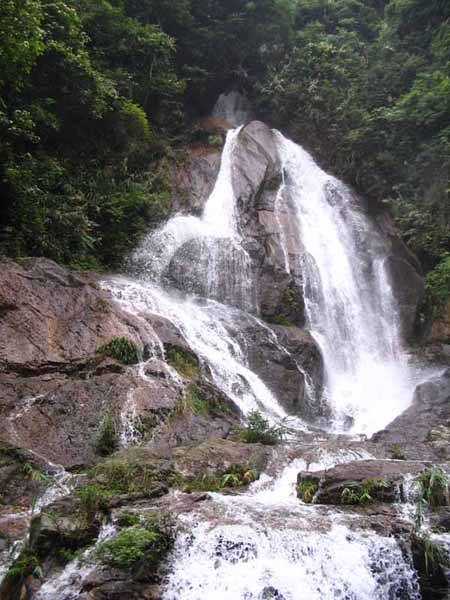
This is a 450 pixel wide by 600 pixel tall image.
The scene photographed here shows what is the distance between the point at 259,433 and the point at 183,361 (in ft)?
7.62

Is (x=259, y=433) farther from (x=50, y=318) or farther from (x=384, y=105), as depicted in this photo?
(x=384, y=105)

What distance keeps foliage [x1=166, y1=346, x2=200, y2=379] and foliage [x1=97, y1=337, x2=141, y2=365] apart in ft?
2.52

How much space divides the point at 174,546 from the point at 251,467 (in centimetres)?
245

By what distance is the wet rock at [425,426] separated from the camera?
842 centimetres

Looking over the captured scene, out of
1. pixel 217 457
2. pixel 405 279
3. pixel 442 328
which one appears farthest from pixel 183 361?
pixel 405 279

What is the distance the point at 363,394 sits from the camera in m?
13.4

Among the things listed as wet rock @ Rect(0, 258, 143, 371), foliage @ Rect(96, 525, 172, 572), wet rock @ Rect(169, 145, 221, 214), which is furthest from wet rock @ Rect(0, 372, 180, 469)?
wet rock @ Rect(169, 145, 221, 214)


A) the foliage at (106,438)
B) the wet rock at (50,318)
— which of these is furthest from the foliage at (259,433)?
the wet rock at (50,318)

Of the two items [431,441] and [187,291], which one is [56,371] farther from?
[431,441]

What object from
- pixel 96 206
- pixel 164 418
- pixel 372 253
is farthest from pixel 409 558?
pixel 372 253

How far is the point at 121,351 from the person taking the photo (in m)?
9.01

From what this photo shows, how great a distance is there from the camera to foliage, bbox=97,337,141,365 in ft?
29.3

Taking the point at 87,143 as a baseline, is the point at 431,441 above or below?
below

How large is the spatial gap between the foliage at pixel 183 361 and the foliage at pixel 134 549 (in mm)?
4872
